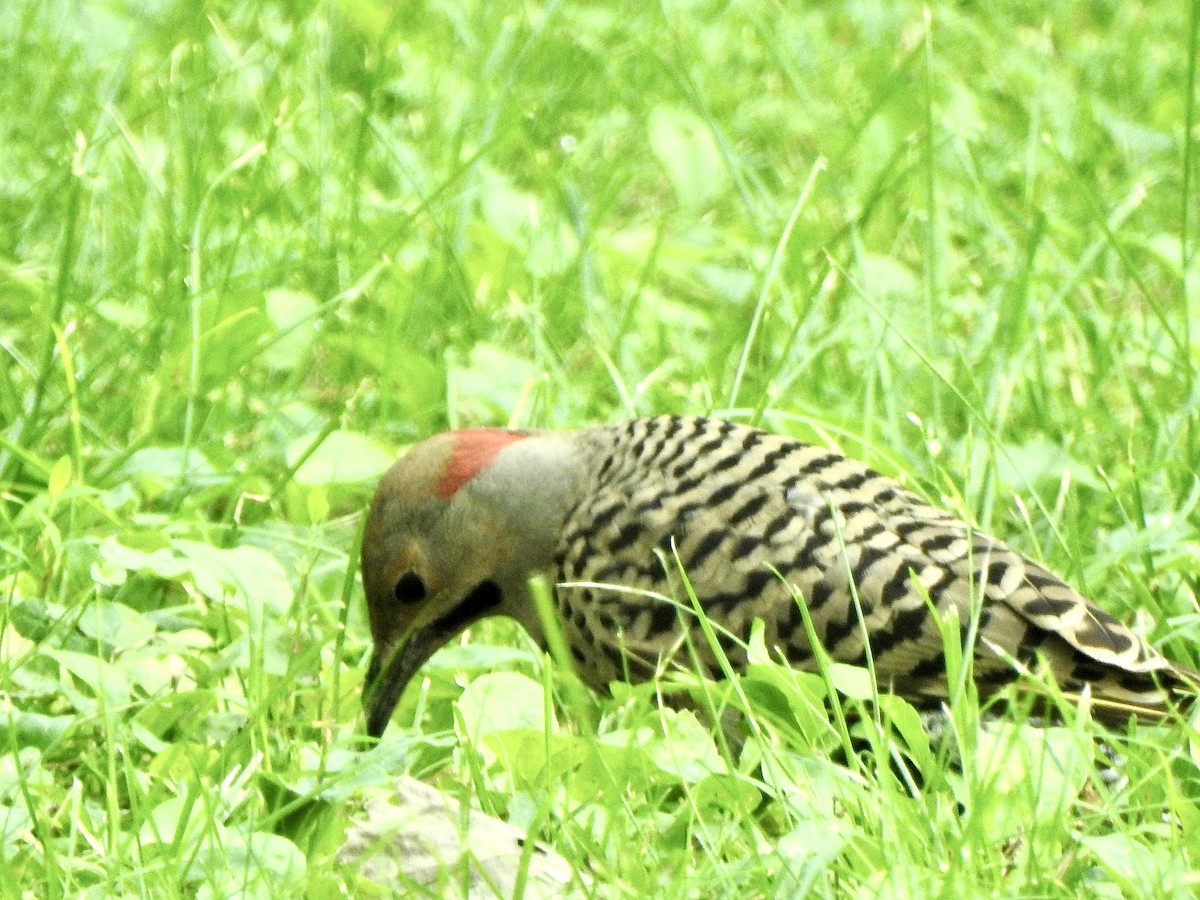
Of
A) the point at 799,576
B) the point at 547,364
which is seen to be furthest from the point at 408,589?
the point at 547,364

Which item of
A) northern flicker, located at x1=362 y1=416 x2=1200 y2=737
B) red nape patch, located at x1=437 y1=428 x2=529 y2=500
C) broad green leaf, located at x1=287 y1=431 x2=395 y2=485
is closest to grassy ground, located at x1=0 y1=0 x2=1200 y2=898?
broad green leaf, located at x1=287 y1=431 x2=395 y2=485

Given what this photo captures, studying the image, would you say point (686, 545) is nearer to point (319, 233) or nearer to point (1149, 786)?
point (1149, 786)

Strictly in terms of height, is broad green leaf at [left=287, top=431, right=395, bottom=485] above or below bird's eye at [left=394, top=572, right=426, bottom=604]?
above

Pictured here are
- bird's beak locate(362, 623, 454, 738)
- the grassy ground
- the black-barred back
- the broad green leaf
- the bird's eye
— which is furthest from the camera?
the broad green leaf

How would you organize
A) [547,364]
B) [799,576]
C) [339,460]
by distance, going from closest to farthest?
[799,576] < [339,460] < [547,364]

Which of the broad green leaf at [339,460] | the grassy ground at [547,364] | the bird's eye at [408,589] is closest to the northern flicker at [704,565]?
the bird's eye at [408,589]

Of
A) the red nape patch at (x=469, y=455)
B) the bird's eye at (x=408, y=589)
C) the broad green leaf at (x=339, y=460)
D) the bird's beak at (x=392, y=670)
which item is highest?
the red nape patch at (x=469, y=455)

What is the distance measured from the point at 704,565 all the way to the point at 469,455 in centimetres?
62

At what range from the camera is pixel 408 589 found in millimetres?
4148

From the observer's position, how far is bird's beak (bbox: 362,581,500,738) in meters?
3.98

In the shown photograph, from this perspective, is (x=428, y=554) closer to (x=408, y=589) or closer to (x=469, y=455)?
(x=408, y=589)

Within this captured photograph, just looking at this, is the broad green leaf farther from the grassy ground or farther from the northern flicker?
the northern flicker

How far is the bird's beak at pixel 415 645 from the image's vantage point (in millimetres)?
3980

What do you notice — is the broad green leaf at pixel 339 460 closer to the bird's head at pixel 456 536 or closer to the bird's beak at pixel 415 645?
the bird's head at pixel 456 536
